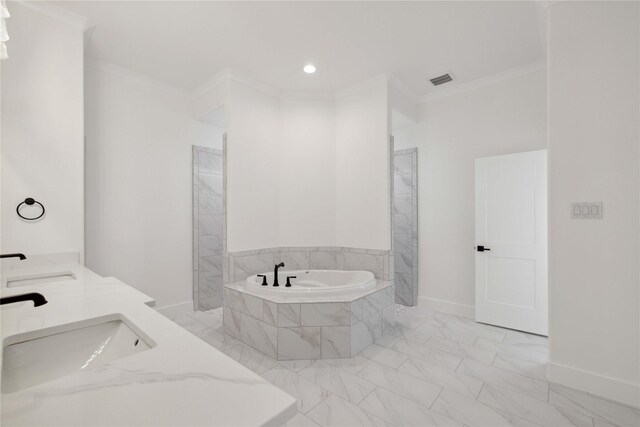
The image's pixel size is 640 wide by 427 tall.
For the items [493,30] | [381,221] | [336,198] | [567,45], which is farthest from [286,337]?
[493,30]

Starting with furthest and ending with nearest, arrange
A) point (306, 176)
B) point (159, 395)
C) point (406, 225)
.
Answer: point (406, 225), point (306, 176), point (159, 395)

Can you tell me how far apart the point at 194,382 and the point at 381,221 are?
300 centimetres

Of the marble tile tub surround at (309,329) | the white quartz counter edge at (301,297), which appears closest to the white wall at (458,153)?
the white quartz counter edge at (301,297)

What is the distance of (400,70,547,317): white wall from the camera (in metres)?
3.29

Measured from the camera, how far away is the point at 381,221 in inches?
136

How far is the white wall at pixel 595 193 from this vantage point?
1.94 metres

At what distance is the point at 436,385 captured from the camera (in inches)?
85.2

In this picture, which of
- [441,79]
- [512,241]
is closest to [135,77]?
[441,79]

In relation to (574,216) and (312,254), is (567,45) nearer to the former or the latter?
(574,216)

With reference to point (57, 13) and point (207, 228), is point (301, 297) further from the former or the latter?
point (57, 13)

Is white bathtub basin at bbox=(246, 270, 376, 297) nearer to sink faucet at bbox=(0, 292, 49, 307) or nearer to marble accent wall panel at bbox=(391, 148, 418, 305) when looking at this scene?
marble accent wall panel at bbox=(391, 148, 418, 305)

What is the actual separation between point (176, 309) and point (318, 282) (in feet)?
5.76

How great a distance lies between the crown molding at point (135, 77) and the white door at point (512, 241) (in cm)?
368

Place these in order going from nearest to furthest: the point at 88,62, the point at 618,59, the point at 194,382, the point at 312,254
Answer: the point at 194,382 < the point at 618,59 < the point at 88,62 < the point at 312,254
